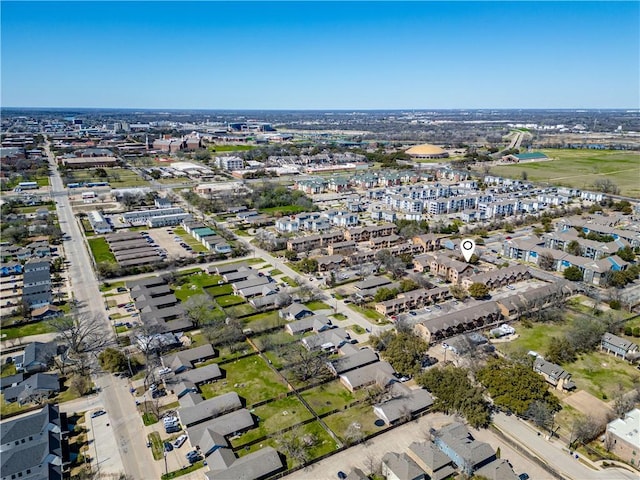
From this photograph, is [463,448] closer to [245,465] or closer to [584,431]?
[584,431]

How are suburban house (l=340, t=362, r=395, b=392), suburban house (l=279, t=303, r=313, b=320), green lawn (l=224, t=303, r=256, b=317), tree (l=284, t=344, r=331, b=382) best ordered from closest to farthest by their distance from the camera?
suburban house (l=340, t=362, r=395, b=392), tree (l=284, t=344, r=331, b=382), suburban house (l=279, t=303, r=313, b=320), green lawn (l=224, t=303, r=256, b=317)

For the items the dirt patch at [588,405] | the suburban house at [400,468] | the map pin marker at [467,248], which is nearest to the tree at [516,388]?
the dirt patch at [588,405]

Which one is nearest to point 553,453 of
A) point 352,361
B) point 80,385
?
point 352,361


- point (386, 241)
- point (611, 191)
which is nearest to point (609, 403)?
point (386, 241)

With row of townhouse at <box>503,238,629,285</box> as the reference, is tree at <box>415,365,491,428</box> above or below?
below

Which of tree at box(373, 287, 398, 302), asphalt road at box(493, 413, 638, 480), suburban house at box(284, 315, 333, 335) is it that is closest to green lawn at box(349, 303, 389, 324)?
tree at box(373, 287, 398, 302)

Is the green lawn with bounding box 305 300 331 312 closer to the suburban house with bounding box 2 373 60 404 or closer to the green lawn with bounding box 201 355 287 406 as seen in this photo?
the green lawn with bounding box 201 355 287 406

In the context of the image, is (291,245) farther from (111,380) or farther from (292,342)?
(111,380)
